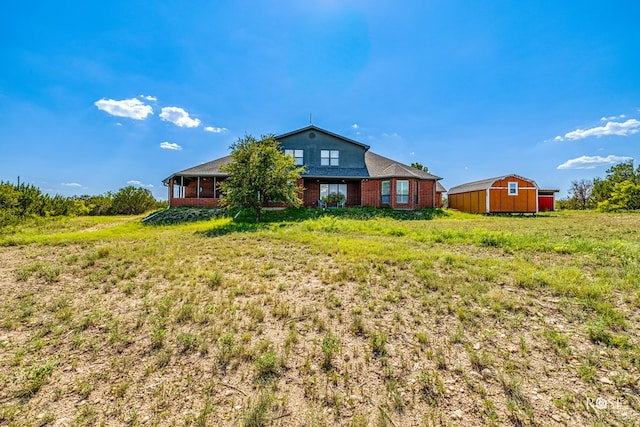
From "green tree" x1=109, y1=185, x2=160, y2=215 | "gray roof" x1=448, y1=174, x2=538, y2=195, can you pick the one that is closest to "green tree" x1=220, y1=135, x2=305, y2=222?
"green tree" x1=109, y1=185, x2=160, y2=215

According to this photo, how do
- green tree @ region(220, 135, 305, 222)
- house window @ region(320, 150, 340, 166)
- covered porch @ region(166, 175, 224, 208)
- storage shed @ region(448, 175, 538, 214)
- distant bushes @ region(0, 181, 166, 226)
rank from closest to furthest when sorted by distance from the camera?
distant bushes @ region(0, 181, 166, 226) < green tree @ region(220, 135, 305, 222) < covered porch @ region(166, 175, 224, 208) < house window @ region(320, 150, 340, 166) < storage shed @ region(448, 175, 538, 214)

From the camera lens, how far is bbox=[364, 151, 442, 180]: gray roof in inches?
824

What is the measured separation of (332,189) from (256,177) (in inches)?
326

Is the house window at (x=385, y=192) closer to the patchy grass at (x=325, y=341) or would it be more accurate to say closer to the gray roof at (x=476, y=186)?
the gray roof at (x=476, y=186)

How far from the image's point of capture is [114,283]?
6078 mm

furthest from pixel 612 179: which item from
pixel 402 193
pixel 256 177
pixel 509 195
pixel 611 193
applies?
pixel 256 177

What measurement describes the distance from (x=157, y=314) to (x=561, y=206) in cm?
4825

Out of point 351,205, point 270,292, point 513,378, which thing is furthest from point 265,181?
point 513,378

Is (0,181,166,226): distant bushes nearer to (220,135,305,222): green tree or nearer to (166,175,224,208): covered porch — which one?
(166,175,224,208): covered porch

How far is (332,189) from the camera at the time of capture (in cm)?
2227

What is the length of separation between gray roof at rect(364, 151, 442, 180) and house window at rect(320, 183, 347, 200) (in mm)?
2347

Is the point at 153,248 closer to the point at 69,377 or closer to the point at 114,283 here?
the point at 114,283

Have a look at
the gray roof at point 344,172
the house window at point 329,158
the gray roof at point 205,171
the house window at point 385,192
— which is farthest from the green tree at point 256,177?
the house window at point 385,192

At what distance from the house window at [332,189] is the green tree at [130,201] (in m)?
17.2
